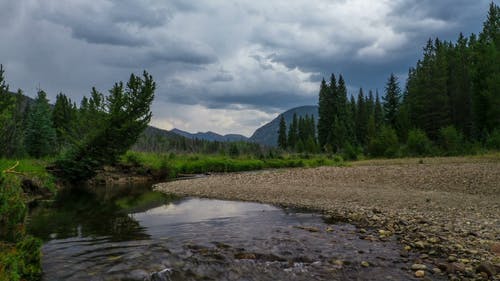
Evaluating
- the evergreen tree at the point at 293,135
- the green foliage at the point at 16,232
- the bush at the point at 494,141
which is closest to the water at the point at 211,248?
the green foliage at the point at 16,232

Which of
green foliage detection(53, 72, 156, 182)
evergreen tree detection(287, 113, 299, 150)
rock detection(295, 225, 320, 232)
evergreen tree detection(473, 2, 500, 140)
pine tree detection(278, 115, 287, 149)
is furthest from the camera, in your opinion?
pine tree detection(278, 115, 287, 149)

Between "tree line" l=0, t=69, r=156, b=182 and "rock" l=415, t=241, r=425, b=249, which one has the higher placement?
"tree line" l=0, t=69, r=156, b=182

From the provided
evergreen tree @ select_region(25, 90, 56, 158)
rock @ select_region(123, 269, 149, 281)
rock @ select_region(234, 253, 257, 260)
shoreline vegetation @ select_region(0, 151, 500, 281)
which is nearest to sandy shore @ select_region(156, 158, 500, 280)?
shoreline vegetation @ select_region(0, 151, 500, 281)

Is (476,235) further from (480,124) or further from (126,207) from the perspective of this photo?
(480,124)

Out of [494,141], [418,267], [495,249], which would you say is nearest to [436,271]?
[418,267]

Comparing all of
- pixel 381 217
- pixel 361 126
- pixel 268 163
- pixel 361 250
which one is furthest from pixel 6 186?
pixel 361 126

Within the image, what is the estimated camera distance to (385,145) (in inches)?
1716

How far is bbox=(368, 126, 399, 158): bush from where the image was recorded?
4134 centimetres

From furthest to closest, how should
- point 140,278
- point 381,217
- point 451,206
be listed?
1. point 451,206
2. point 381,217
3. point 140,278

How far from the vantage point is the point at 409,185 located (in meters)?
18.2

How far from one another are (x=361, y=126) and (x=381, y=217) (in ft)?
244

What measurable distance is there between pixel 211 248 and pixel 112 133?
85.3 ft

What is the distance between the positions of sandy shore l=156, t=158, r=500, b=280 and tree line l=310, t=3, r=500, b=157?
17.9 metres

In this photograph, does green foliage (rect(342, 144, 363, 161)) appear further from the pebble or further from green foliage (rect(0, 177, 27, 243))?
green foliage (rect(0, 177, 27, 243))
